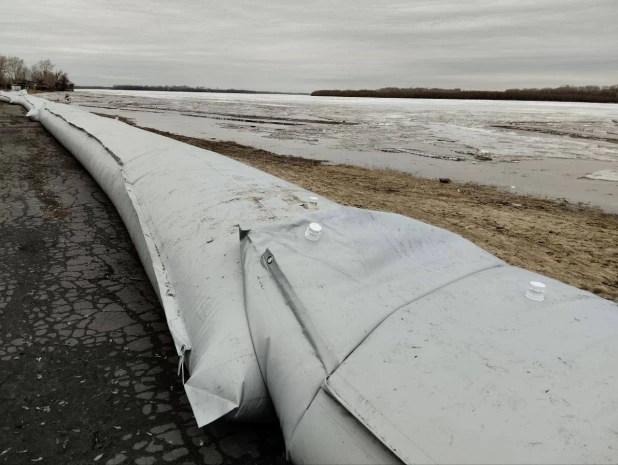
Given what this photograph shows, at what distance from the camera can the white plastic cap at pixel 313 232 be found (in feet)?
6.68

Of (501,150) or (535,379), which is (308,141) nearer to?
(501,150)

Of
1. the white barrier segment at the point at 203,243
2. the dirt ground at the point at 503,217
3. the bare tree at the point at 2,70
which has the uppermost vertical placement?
the bare tree at the point at 2,70

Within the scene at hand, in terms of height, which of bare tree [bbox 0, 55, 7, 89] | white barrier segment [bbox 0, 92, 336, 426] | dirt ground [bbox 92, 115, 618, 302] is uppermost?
bare tree [bbox 0, 55, 7, 89]

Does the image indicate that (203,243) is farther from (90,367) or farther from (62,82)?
(62,82)

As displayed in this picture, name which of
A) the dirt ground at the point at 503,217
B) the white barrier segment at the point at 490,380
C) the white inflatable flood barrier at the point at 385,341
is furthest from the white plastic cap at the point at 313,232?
the dirt ground at the point at 503,217

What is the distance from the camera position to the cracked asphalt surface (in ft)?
5.74

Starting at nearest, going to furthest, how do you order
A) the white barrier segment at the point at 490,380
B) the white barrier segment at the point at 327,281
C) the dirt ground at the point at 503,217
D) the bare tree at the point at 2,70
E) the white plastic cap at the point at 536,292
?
the white barrier segment at the point at 490,380 < the white barrier segment at the point at 327,281 < the white plastic cap at the point at 536,292 < the dirt ground at the point at 503,217 < the bare tree at the point at 2,70

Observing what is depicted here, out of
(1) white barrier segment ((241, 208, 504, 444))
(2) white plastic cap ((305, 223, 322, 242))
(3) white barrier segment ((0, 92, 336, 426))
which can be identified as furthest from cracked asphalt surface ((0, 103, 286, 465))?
(2) white plastic cap ((305, 223, 322, 242))

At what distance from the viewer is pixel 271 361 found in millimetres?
1649

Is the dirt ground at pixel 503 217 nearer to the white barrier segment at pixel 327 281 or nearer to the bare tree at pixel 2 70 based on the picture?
the white barrier segment at pixel 327 281

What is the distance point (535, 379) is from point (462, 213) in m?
5.10

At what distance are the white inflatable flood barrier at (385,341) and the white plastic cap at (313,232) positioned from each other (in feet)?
0.04

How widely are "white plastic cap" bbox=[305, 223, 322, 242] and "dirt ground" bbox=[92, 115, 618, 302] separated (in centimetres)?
296

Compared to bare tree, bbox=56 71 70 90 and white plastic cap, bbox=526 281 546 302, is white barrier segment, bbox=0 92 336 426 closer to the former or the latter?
white plastic cap, bbox=526 281 546 302
